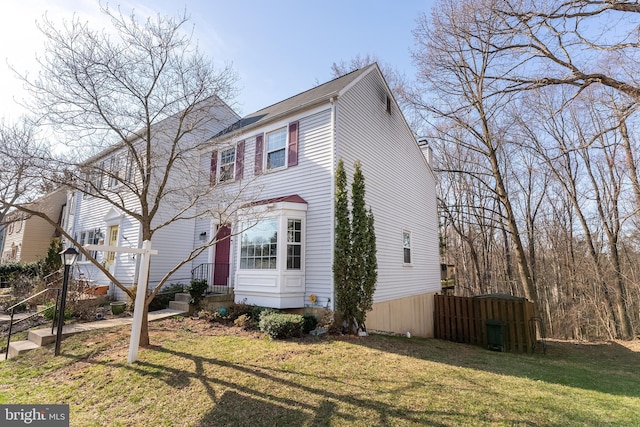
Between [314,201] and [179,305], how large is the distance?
553cm

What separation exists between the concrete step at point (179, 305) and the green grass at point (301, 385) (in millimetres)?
2505

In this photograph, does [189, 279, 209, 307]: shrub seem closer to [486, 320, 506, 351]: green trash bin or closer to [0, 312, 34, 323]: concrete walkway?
[0, 312, 34, 323]: concrete walkway

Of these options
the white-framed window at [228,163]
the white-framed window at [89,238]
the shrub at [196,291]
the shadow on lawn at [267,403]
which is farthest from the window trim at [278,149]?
the white-framed window at [89,238]

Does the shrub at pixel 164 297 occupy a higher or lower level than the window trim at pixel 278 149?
lower

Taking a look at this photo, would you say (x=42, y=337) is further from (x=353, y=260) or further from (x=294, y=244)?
(x=353, y=260)

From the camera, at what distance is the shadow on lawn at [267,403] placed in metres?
3.74

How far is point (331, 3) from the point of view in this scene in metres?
9.84

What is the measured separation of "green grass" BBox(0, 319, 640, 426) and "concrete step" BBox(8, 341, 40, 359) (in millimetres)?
303

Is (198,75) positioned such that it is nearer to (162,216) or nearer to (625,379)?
(162,216)

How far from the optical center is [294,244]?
9125 mm

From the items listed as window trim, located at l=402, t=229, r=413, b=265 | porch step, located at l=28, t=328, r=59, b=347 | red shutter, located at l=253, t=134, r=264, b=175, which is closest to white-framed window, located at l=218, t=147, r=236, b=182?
red shutter, located at l=253, t=134, r=264, b=175

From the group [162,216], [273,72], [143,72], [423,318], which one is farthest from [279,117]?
[423,318]

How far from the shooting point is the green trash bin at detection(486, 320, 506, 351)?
414 inches

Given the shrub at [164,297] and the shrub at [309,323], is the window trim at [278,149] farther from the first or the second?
the shrub at [164,297]
